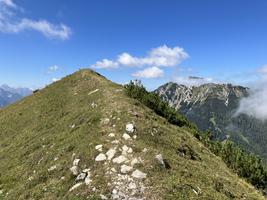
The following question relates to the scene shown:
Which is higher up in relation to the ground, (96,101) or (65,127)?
(96,101)

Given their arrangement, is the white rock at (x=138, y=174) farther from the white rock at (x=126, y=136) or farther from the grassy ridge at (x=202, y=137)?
the grassy ridge at (x=202, y=137)

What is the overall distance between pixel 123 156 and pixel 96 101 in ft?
64.4

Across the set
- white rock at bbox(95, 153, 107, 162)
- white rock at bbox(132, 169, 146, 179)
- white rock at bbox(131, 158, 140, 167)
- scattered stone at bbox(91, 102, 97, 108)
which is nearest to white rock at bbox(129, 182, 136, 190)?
white rock at bbox(132, 169, 146, 179)

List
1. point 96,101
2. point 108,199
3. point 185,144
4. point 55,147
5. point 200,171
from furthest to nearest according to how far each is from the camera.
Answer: point 96,101
point 185,144
point 55,147
point 200,171
point 108,199

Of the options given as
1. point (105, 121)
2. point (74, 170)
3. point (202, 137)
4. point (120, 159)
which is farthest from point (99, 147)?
point (202, 137)

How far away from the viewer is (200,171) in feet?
102

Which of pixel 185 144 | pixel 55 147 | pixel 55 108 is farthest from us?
pixel 55 108

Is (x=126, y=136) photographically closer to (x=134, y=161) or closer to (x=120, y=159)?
(x=120, y=159)

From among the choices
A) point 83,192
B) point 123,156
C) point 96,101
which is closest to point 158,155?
point 123,156

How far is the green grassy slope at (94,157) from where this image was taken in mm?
25781

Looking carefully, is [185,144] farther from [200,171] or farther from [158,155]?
[158,155]

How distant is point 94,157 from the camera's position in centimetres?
2920

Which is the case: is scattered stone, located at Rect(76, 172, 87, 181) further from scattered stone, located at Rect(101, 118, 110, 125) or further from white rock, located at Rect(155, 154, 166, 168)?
scattered stone, located at Rect(101, 118, 110, 125)

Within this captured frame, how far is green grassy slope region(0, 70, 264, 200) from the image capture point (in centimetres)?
2578
